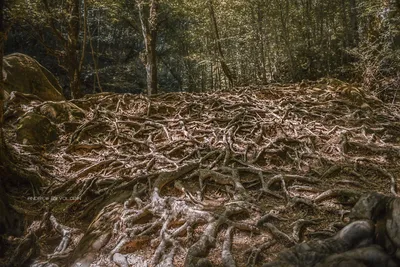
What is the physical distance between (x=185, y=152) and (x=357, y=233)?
3592 millimetres

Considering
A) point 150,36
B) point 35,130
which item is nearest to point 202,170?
point 35,130

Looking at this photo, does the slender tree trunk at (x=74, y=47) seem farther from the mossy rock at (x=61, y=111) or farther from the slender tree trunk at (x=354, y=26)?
the slender tree trunk at (x=354, y=26)

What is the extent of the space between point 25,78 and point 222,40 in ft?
30.8

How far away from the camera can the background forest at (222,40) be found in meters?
9.10

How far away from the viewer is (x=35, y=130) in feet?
20.1

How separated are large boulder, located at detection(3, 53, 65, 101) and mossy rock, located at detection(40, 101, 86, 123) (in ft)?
4.51

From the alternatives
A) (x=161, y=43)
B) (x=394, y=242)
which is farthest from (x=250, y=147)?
(x=161, y=43)

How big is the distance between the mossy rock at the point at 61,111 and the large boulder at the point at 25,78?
1374 mm

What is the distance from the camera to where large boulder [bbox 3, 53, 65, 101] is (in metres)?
7.86

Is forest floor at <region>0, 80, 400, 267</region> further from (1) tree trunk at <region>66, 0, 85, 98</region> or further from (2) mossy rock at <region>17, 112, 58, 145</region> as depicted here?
(1) tree trunk at <region>66, 0, 85, 98</region>

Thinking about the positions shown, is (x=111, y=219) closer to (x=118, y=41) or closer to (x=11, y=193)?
(x=11, y=193)

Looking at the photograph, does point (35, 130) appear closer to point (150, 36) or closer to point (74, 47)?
point (74, 47)

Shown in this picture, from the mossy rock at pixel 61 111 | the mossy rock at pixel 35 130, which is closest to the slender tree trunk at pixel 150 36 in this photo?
the mossy rock at pixel 61 111

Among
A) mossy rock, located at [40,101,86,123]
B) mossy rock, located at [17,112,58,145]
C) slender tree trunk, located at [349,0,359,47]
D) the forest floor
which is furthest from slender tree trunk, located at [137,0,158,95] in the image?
slender tree trunk, located at [349,0,359,47]
